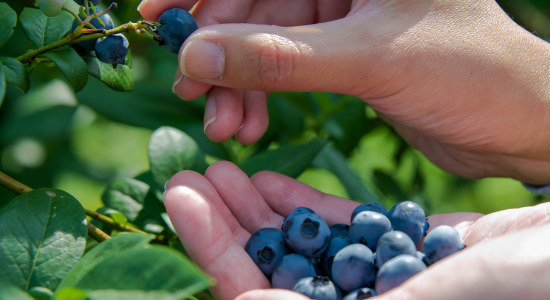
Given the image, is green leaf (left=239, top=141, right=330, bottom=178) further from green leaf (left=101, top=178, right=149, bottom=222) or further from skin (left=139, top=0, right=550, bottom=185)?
green leaf (left=101, top=178, right=149, bottom=222)

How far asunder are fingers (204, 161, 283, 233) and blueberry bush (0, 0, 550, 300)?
0.12m

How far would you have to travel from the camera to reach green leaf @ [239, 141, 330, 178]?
1.29 metres

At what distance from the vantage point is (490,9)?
1345mm

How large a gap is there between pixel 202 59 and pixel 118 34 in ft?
0.66

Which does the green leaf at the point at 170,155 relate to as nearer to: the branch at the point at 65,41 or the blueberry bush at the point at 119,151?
the blueberry bush at the point at 119,151

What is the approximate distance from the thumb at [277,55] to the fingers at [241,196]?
0.24 meters

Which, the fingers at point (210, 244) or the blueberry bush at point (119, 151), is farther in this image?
the fingers at point (210, 244)

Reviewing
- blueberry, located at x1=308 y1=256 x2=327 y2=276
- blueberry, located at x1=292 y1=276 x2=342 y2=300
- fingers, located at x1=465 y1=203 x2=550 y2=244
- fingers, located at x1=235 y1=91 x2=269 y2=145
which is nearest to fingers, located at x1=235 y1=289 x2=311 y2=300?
blueberry, located at x1=292 y1=276 x2=342 y2=300

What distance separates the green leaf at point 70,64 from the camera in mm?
828

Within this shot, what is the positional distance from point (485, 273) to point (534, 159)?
1.23 metres

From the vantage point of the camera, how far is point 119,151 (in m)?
2.36

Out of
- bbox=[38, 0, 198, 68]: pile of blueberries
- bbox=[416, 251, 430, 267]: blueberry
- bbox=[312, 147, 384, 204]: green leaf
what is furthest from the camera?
bbox=[312, 147, 384, 204]: green leaf

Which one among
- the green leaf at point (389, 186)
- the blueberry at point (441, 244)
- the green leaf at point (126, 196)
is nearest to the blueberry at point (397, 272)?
the blueberry at point (441, 244)

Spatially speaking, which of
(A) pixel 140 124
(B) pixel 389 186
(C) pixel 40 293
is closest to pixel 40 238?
(C) pixel 40 293
